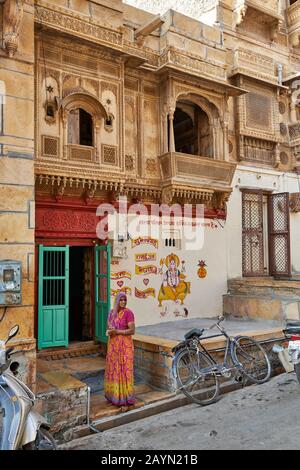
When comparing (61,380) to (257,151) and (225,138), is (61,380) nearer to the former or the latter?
(225,138)

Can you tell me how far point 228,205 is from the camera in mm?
11680

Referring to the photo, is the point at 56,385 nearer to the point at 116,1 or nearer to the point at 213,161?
the point at 213,161

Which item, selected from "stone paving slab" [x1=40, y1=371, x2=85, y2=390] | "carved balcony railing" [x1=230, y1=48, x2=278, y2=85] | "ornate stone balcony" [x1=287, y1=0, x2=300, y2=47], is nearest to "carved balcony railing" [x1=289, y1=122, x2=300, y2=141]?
"carved balcony railing" [x1=230, y1=48, x2=278, y2=85]

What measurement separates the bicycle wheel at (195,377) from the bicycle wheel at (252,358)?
2.11 feet

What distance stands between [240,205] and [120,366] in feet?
23.6

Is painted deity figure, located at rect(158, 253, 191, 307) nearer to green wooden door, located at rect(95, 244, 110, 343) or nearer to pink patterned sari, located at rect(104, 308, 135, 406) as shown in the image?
green wooden door, located at rect(95, 244, 110, 343)

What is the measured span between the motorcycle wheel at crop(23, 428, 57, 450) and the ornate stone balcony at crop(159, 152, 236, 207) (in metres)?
6.71

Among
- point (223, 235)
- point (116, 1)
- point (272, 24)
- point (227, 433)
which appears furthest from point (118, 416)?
point (272, 24)

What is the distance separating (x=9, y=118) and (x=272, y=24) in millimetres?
10650

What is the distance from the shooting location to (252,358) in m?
7.38

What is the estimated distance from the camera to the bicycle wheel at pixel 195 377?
248 inches

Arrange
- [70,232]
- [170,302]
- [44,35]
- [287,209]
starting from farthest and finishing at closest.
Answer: [287,209]
[170,302]
[70,232]
[44,35]

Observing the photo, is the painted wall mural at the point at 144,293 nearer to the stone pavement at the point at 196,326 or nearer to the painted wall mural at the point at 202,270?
the stone pavement at the point at 196,326

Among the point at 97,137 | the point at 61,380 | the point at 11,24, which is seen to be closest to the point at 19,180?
the point at 11,24
